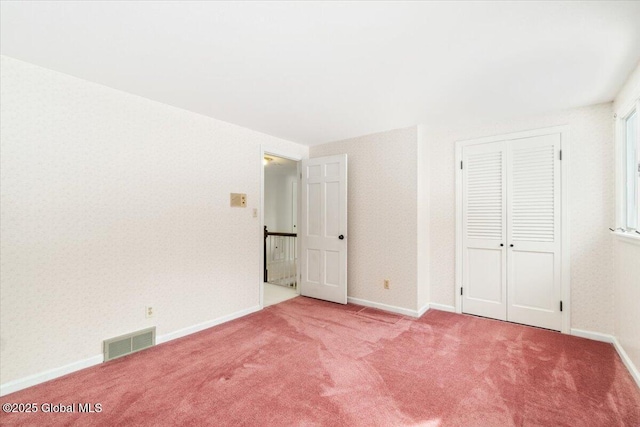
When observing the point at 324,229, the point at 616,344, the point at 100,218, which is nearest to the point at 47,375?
the point at 100,218

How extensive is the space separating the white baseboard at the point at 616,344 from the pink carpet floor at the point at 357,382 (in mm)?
54

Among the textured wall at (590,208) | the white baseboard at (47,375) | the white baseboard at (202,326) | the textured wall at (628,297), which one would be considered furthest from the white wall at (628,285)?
the white baseboard at (47,375)

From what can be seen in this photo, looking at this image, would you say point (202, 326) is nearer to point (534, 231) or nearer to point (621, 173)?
point (534, 231)

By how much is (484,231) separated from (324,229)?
6.92 feet

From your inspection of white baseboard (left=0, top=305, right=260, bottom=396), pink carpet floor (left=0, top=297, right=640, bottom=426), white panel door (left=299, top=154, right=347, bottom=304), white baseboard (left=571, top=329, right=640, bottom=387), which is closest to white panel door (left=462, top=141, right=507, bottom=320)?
pink carpet floor (left=0, top=297, right=640, bottom=426)

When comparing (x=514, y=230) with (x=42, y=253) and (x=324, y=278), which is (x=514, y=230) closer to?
(x=324, y=278)

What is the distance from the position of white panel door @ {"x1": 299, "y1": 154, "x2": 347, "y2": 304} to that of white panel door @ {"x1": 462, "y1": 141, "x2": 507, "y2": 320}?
1.57 metres

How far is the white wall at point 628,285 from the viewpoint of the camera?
2.16 m

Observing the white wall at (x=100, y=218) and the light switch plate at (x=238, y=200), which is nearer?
the white wall at (x=100, y=218)

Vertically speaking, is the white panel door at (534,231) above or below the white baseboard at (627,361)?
above

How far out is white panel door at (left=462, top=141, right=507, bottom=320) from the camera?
336 cm

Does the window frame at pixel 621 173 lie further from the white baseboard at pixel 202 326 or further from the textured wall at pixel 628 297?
the white baseboard at pixel 202 326

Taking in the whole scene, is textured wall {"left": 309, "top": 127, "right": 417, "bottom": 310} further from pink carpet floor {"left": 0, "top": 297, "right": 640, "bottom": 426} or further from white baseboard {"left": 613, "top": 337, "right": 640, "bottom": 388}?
white baseboard {"left": 613, "top": 337, "right": 640, "bottom": 388}

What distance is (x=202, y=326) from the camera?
316 cm
